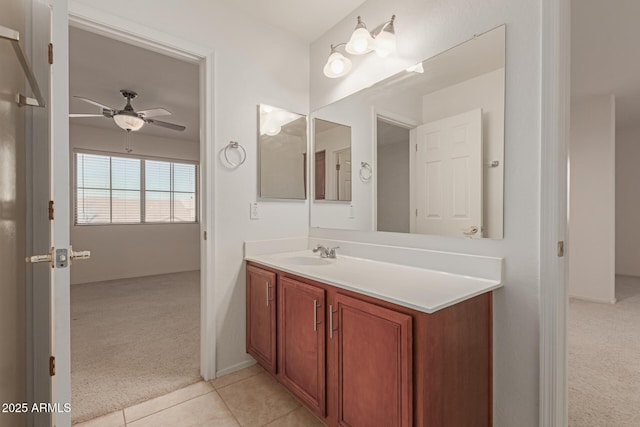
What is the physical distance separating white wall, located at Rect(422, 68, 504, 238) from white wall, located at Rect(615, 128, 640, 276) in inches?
234

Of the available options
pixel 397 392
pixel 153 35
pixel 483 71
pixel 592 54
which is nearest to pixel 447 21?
pixel 483 71

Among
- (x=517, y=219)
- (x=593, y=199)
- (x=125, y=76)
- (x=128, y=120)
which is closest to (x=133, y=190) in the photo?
(x=128, y=120)

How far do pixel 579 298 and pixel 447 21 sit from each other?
4154mm

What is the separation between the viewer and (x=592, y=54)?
2811 millimetres

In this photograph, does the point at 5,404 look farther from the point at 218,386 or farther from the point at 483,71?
the point at 483,71

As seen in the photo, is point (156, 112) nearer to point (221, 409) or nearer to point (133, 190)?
point (133, 190)

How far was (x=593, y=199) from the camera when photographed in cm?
386

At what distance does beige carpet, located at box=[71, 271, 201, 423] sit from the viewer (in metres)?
1.88

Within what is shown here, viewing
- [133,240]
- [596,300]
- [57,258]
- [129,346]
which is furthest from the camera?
[133,240]

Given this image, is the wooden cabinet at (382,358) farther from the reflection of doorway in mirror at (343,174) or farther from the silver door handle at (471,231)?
the reflection of doorway in mirror at (343,174)

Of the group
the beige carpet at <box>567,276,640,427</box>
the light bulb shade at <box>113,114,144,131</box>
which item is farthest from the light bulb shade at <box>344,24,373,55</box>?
the light bulb shade at <box>113,114,144,131</box>

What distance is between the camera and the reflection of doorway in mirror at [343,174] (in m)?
2.24

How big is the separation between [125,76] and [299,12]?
7.06ft

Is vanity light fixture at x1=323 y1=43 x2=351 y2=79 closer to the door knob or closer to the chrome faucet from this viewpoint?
the chrome faucet
